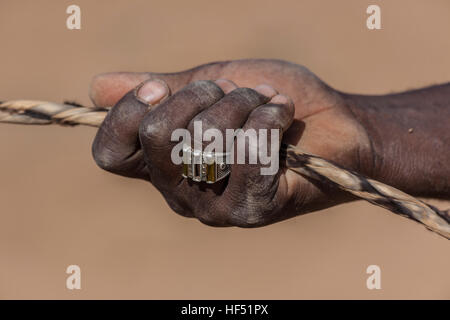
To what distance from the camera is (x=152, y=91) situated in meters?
1.27

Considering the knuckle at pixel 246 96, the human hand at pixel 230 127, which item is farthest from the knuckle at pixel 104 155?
the knuckle at pixel 246 96

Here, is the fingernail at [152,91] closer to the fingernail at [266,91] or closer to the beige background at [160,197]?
the fingernail at [266,91]

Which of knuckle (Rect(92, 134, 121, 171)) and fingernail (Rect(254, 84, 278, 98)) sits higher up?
fingernail (Rect(254, 84, 278, 98))

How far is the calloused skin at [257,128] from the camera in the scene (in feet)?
3.96

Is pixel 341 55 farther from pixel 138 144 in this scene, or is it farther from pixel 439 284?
pixel 138 144

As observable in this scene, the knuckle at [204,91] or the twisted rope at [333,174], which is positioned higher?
the knuckle at [204,91]

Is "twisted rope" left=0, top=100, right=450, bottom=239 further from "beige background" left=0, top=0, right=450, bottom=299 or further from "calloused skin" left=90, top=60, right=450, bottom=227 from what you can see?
"beige background" left=0, top=0, right=450, bottom=299

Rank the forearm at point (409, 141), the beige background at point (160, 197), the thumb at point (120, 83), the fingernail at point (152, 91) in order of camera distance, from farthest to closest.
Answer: the beige background at point (160, 197)
the forearm at point (409, 141)
the thumb at point (120, 83)
the fingernail at point (152, 91)

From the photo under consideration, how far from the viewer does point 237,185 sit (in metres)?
1.21

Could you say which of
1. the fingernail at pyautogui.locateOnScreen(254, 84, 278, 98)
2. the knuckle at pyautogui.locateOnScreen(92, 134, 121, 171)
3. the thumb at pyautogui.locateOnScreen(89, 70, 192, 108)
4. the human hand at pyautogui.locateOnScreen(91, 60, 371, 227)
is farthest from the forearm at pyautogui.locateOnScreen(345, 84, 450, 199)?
the knuckle at pyautogui.locateOnScreen(92, 134, 121, 171)

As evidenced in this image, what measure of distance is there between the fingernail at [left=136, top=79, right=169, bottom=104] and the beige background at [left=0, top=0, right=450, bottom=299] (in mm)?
2779

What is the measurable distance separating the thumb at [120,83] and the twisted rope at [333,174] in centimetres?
13

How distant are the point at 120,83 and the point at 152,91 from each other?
0.63 ft

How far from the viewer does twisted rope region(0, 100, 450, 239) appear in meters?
1.13
